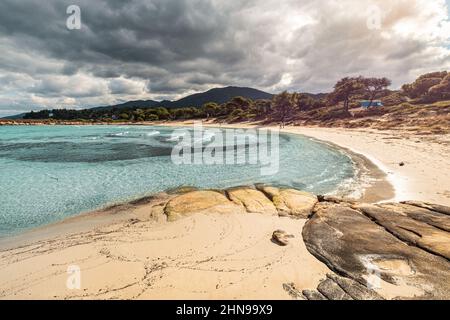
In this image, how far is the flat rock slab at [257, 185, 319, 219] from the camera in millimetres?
9086

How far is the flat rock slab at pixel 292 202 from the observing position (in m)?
9.09

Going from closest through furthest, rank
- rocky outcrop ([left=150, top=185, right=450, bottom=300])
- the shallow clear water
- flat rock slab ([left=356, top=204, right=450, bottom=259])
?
rocky outcrop ([left=150, top=185, right=450, bottom=300]) < flat rock slab ([left=356, top=204, right=450, bottom=259]) < the shallow clear water

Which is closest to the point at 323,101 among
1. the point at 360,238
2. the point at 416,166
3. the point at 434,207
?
the point at 416,166

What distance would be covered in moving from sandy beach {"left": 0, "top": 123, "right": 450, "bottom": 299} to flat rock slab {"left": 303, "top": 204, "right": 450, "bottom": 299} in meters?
0.27

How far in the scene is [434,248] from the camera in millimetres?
5746

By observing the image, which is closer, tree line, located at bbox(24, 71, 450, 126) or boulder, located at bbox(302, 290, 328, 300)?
boulder, located at bbox(302, 290, 328, 300)

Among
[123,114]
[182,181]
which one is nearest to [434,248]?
[182,181]

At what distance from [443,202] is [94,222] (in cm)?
1466

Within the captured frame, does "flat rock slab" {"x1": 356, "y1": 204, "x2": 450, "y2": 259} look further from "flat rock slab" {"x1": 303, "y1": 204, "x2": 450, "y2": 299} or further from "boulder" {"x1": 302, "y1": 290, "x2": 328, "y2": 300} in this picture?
"boulder" {"x1": 302, "y1": 290, "x2": 328, "y2": 300}

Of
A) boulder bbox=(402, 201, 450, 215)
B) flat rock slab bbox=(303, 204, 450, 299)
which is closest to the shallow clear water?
boulder bbox=(402, 201, 450, 215)

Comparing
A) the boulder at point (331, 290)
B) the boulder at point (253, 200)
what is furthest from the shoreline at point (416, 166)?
the boulder at point (331, 290)

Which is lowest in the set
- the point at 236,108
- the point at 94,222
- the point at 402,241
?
the point at 94,222

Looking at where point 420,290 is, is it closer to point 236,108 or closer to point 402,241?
point 402,241

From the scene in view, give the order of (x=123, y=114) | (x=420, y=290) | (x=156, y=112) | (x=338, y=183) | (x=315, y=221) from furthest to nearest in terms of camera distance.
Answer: (x=123, y=114)
(x=156, y=112)
(x=338, y=183)
(x=315, y=221)
(x=420, y=290)
